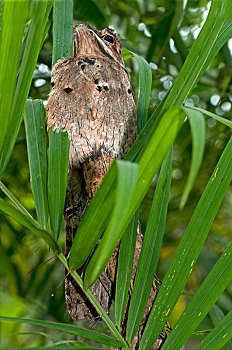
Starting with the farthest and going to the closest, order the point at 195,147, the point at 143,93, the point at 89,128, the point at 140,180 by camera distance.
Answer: the point at 143,93, the point at 89,128, the point at 140,180, the point at 195,147

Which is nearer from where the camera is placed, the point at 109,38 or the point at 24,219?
the point at 24,219

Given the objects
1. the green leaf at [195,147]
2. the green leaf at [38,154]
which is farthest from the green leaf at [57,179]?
the green leaf at [195,147]

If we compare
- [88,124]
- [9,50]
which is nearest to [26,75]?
[9,50]

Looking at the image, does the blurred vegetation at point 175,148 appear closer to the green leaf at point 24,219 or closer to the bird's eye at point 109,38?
the bird's eye at point 109,38

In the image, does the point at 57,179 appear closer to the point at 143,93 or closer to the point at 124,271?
the point at 124,271

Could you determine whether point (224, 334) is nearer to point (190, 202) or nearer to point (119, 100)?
point (119, 100)

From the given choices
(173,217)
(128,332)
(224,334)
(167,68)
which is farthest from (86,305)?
(167,68)
